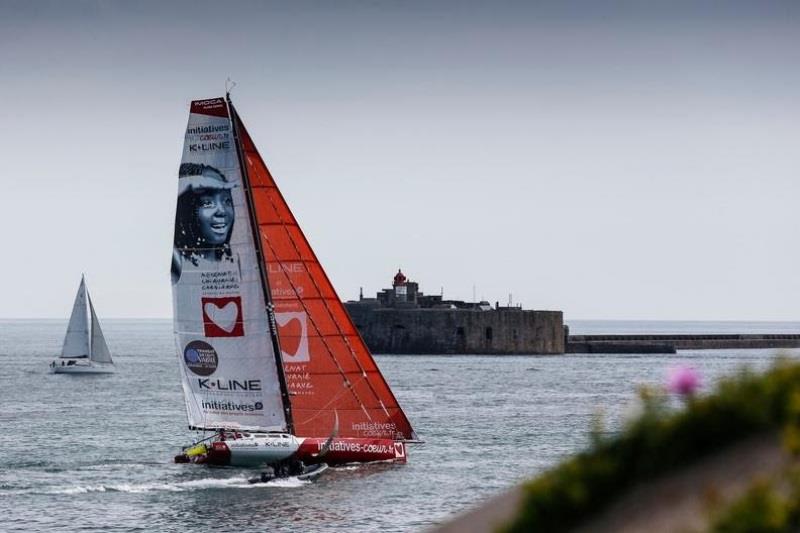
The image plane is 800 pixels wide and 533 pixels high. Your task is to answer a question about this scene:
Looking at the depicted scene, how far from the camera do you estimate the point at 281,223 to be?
43156 mm

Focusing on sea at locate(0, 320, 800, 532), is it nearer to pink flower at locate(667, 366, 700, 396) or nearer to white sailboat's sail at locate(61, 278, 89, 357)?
pink flower at locate(667, 366, 700, 396)

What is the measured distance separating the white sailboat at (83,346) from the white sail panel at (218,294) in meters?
67.8

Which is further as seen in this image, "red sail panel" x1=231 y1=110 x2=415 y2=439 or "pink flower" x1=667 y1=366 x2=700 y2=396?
"red sail panel" x1=231 y1=110 x2=415 y2=439

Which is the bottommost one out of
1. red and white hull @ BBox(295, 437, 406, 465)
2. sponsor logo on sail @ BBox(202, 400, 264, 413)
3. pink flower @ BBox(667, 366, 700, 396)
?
red and white hull @ BBox(295, 437, 406, 465)

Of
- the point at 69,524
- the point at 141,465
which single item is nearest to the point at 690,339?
the point at 141,465

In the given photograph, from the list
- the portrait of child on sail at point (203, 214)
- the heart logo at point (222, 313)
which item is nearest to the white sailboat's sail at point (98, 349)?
the heart logo at point (222, 313)

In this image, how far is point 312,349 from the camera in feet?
142

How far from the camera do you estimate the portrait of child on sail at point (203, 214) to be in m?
40.4

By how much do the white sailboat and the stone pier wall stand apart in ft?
82.0

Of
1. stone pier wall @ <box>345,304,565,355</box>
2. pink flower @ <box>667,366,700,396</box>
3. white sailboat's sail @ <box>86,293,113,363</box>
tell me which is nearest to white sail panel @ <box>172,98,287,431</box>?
pink flower @ <box>667,366,700,396</box>

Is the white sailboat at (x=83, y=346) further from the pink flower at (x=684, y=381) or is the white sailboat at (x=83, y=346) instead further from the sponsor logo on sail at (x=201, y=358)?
the pink flower at (x=684, y=381)

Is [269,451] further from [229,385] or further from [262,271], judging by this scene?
[262,271]

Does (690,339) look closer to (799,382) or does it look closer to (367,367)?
(367,367)

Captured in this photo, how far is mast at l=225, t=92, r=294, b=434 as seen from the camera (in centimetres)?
4059
